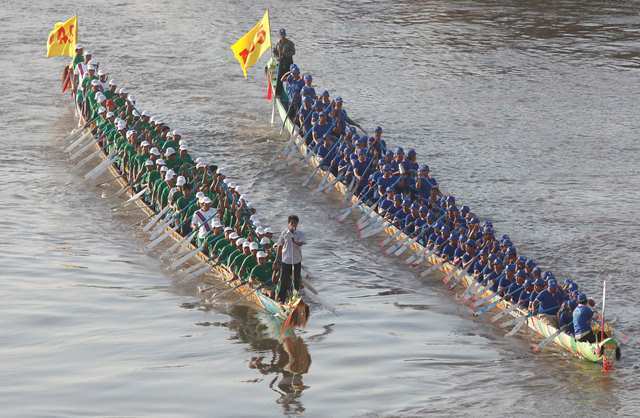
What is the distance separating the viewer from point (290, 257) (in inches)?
703

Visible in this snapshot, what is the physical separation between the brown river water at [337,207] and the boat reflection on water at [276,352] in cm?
4

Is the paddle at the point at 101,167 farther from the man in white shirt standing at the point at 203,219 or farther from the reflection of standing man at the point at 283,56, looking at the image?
the reflection of standing man at the point at 283,56

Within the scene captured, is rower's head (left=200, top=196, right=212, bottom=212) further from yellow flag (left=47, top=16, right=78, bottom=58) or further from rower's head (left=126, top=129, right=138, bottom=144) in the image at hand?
yellow flag (left=47, top=16, right=78, bottom=58)

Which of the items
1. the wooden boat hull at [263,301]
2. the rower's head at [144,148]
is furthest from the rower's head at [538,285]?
the rower's head at [144,148]

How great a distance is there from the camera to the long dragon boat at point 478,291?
1717 centimetres

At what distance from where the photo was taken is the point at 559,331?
1778 cm

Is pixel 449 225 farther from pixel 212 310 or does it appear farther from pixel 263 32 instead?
pixel 263 32

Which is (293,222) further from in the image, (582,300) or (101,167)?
(101,167)

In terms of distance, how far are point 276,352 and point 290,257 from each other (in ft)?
4.60

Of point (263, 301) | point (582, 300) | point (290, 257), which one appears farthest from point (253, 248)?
point (582, 300)

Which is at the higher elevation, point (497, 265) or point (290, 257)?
point (290, 257)

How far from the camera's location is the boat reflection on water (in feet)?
53.5

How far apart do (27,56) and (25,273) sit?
16.7 metres

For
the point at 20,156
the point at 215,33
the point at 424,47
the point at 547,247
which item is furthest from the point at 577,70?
the point at 20,156
